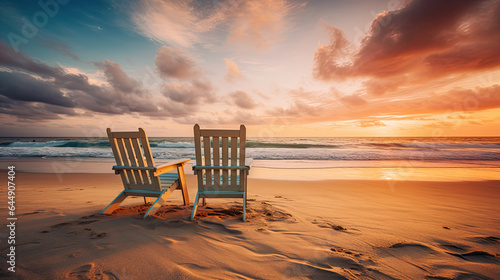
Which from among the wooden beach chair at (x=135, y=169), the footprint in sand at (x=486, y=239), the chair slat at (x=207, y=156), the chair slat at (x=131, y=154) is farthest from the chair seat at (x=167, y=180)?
the footprint in sand at (x=486, y=239)

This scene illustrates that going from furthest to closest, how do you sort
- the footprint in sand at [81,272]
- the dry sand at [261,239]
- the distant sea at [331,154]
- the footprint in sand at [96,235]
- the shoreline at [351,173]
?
1. the distant sea at [331,154]
2. the shoreline at [351,173]
3. the footprint in sand at [96,235]
4. the dry sand at [261,239]
5. the footprint in sand at [81,272]

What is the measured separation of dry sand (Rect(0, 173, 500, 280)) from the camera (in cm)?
211

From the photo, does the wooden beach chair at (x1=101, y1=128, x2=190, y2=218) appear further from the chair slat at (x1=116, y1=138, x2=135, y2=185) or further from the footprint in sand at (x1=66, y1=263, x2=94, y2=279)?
the footprint in sand at (x1=66, y1=263, x2=94, y2=279)

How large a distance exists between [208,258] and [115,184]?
6.37 m

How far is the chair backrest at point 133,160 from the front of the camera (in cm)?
367

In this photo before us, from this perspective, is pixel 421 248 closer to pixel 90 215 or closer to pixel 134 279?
pixel 134 279

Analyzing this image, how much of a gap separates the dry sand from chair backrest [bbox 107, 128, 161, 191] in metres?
0.61

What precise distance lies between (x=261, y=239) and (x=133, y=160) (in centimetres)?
284

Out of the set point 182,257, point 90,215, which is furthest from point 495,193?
point 90,215

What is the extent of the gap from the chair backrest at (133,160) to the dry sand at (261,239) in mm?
608

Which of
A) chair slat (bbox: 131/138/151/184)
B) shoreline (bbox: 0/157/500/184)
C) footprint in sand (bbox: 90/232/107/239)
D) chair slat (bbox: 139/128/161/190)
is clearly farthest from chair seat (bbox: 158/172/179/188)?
shoreline (bbox: 0/157/500/184)

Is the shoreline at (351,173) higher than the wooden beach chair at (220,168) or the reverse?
the reverse

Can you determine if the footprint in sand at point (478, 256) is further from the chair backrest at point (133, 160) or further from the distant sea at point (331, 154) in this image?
the distant sea at point (331, 154)

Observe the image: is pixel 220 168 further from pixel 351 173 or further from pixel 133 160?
pixel 351 173
